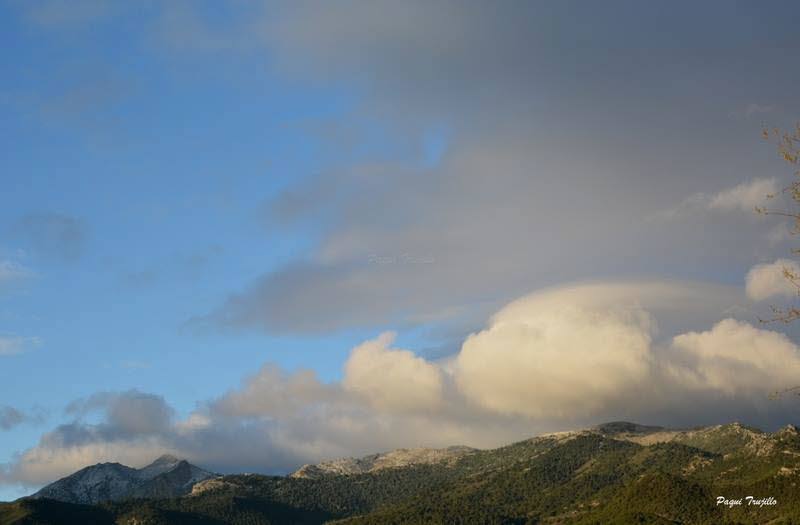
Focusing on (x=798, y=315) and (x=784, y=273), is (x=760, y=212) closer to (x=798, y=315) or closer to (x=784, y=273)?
(x=784, y=273)

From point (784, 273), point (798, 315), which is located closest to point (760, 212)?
point (784, 273)

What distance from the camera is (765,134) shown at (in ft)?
125

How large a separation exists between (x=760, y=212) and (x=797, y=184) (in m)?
3.70

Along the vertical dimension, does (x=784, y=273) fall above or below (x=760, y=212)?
below

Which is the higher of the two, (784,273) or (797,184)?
(797,184)

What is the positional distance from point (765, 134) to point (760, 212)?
4.19 m

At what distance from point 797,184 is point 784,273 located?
5.30 metres

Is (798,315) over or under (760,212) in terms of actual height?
under

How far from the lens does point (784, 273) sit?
1452 inches

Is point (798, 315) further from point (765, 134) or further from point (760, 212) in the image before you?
point (765, 134)

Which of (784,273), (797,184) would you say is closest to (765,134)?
(797,184)

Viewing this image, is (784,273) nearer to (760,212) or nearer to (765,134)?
(760,212)

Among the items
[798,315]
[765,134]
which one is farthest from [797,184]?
[798,315]

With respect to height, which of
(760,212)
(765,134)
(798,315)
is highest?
(765,134)
